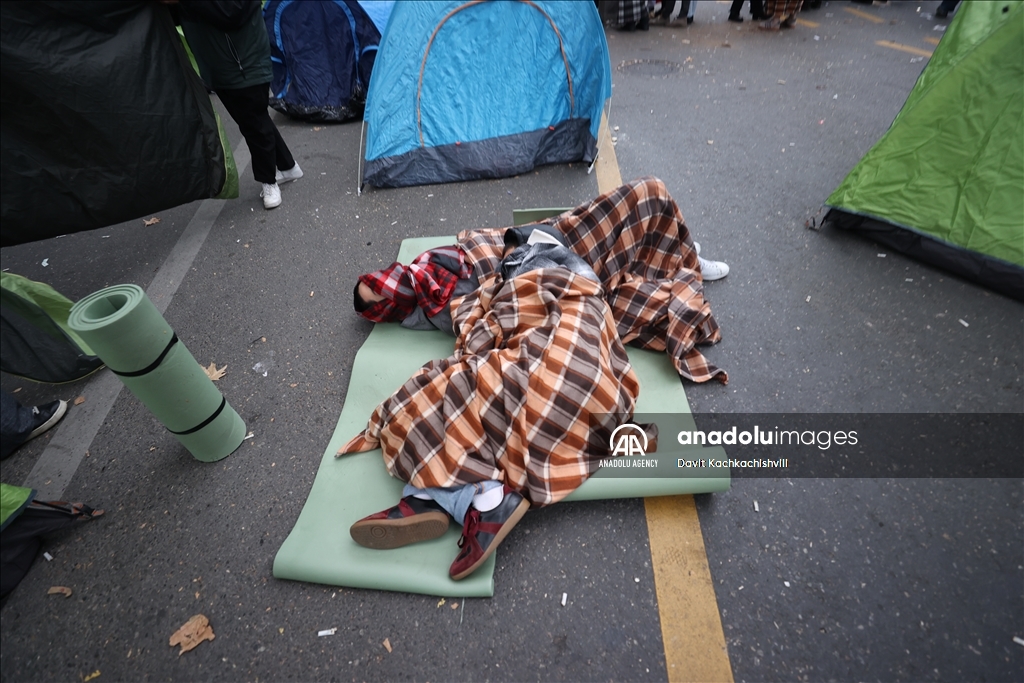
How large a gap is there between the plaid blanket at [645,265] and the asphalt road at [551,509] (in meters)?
0.24

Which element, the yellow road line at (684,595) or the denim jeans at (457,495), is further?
the denim jeans at (457,495)

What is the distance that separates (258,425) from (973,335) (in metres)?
3.63

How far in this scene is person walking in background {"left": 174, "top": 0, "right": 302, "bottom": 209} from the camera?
291cm

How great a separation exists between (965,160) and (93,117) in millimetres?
4865

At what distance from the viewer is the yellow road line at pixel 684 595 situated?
157 cm

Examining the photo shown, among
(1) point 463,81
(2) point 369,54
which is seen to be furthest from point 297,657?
(2) point 369,54

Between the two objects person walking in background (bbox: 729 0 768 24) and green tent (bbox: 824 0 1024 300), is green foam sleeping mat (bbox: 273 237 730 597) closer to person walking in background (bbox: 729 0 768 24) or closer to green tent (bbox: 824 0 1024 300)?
green tent (bbox: 824 0 1024 300)

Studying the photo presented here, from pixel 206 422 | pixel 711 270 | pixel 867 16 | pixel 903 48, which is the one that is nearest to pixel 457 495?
pixel 206 422

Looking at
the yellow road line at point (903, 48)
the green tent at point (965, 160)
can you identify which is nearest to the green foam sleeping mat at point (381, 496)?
the green tent at point (965, 160)

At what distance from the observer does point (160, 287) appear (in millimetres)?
3250

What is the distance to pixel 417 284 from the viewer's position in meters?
2.54

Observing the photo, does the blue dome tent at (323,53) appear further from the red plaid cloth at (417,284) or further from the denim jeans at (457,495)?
the denim jeans at (457,495)

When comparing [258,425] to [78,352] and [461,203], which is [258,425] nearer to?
[78,352]

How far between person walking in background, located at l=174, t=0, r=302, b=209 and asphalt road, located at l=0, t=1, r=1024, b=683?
66 cm
